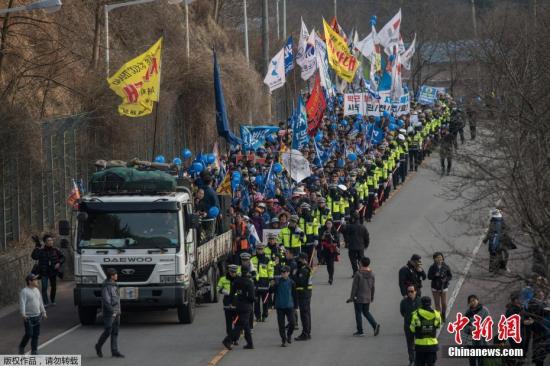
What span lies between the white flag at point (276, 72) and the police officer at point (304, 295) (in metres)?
16.7

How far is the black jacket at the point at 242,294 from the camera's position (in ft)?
70.5

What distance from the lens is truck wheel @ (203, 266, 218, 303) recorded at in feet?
85.7

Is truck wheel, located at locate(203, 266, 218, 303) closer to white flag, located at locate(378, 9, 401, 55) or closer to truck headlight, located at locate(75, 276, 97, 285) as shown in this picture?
truck headlight, located at locate(75, 276, 97, 285)

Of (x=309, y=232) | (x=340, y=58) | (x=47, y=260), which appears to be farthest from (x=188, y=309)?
(x=340, y=58)

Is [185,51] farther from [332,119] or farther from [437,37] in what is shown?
[437,37]

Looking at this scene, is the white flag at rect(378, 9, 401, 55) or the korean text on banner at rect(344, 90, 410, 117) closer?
the korean text on banner at rect(344, 90, 410, 117)

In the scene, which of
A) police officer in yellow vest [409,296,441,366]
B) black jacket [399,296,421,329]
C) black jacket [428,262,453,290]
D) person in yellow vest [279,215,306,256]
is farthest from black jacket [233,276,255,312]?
person in yellow vest [279,215,306,256]

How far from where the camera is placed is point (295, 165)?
32219 mm

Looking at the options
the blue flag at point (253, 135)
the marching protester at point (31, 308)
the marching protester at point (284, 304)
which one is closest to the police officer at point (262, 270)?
the marching protester at point (284, 304)

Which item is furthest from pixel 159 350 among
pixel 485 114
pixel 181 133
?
pixel 181 133

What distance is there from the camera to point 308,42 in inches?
1647

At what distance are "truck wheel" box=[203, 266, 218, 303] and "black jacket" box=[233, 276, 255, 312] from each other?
435 centimetres

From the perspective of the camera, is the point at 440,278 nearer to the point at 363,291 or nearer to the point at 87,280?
the point at 363,291

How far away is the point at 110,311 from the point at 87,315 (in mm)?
2897
